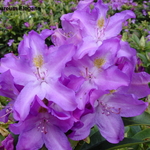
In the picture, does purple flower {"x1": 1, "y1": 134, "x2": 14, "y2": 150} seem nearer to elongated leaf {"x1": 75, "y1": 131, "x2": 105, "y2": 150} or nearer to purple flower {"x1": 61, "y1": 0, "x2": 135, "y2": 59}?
elongated leaf {"x1": 75, "y1": 131, "x2": 105, "y2": 150}

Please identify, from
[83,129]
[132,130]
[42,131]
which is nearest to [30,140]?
[42,131]

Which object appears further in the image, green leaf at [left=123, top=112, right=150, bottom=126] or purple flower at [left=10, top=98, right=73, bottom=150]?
green leaf at [left=123, top=112, right=150, bottom=126]

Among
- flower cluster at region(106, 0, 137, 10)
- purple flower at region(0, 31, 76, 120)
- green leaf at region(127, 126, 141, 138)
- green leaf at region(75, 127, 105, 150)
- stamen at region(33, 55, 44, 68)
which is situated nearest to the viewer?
purple flower at region(0, 31, 76, 120)

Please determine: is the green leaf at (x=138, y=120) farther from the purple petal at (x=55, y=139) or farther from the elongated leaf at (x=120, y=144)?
the purple petal at (x=55, y=139)

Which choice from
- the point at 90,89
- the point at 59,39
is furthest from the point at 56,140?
the point at 59,39

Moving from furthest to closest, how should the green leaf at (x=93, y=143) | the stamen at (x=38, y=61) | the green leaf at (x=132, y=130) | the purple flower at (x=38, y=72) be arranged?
the green leaf at (x=132, y=130)
the green leaf at (x=93, y=143)
the stamen at (x=38, y=61)
the purple flower at (x=38, y=72)

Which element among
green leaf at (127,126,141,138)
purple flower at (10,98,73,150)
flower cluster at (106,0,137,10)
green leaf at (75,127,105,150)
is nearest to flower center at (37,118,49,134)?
purple flower at (10,98,73,150)

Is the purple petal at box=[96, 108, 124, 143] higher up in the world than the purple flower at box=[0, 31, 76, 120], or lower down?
lower down

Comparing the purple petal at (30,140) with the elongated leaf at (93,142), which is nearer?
the purple petal at (30,140)

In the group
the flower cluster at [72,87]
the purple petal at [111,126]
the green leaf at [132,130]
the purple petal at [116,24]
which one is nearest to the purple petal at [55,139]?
the flower cluster at [72,87]

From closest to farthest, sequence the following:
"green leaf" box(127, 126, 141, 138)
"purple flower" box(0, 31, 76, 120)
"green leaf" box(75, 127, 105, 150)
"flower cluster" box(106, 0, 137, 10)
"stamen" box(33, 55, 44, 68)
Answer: "purple flower" box(0, 31, 76, 120)
"stamen" box(33, 55, 44, 68)
"green leaf" box(75, 127, 105, 150)
"green leaf" box(127, 126, 141, 138)
"flower cluster" box(106, 0, 137, 10)
